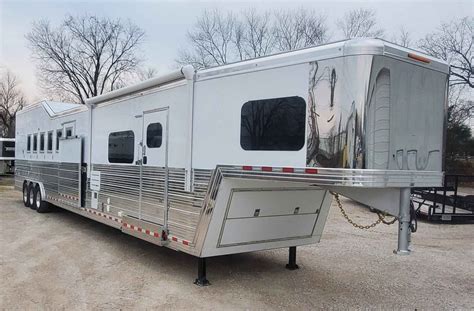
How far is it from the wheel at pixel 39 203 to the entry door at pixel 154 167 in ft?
19.4

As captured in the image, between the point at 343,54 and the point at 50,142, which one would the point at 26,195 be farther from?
the point at 343,54

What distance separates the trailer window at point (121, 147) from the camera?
6896mm

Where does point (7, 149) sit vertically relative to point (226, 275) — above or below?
above

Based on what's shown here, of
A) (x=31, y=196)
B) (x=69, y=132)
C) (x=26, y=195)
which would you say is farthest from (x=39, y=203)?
(x=69, y=132)

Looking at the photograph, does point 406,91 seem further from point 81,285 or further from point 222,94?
point 81,285

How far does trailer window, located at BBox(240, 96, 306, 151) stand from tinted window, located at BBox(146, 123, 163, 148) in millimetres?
1680

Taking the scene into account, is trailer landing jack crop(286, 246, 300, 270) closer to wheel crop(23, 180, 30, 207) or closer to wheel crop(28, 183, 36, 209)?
wheel crop(28, 183, 36, 209)

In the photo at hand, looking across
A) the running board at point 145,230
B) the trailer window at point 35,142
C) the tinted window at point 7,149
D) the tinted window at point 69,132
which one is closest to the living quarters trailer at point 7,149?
the tinted window at point 7,149

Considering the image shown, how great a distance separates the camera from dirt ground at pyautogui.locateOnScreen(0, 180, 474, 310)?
17.0 feet

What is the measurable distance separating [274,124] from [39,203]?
899cm

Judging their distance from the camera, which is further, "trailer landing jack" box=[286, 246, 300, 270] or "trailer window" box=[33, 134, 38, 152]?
"trailer window" box=[33, 134, 38, 152]

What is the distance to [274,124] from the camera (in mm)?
4535

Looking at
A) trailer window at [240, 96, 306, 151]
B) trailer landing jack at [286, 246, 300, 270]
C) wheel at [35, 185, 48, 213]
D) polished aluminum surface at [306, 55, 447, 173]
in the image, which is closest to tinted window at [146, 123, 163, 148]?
trailer window at [240, 96, 306, 151]

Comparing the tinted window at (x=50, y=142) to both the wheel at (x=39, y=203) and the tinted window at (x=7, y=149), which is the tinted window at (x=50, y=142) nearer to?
the wheel at (x=39, y=203)
